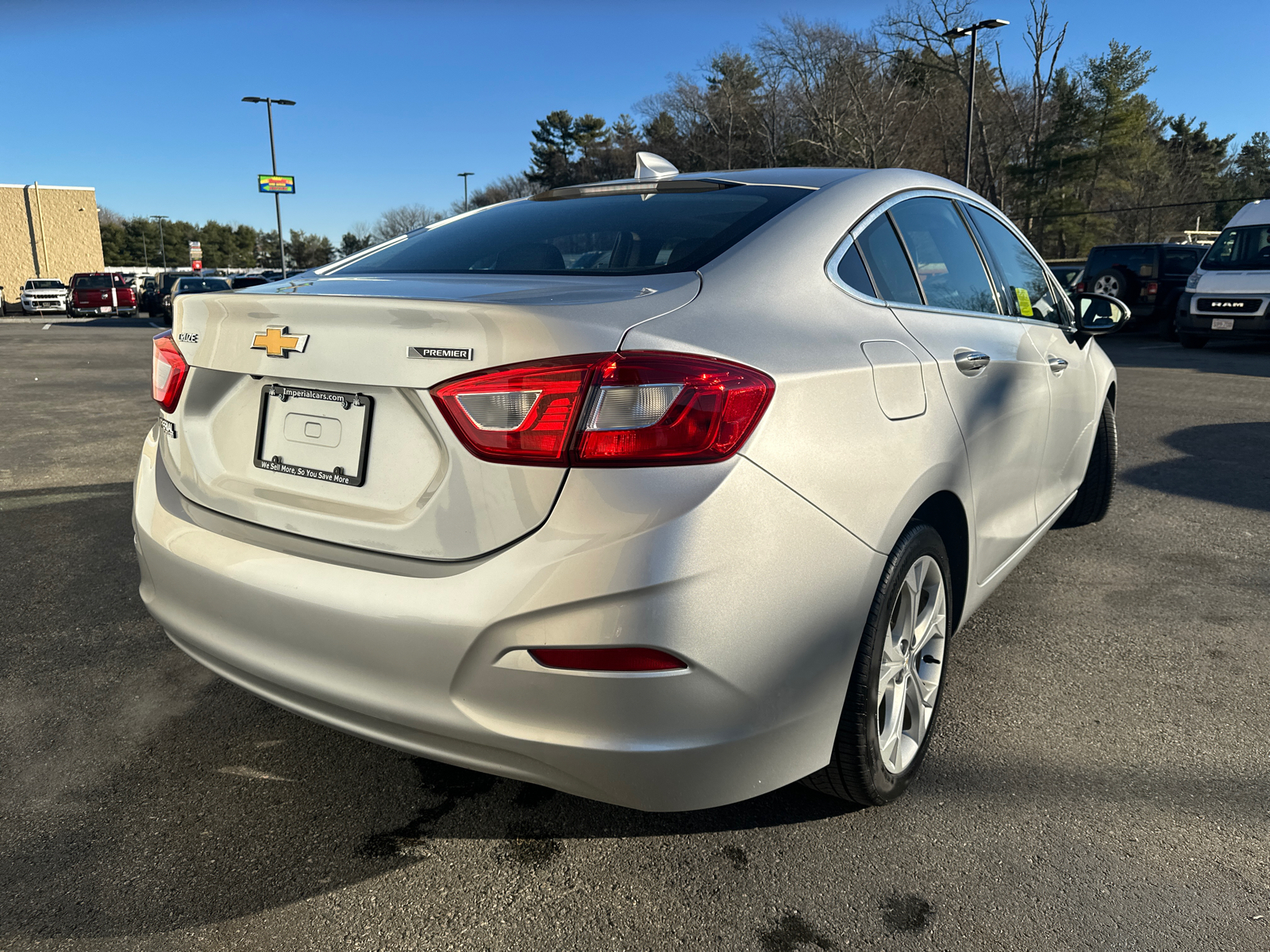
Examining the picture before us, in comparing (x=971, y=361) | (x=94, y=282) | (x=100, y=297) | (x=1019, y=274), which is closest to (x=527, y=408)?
(x=971, y=361)

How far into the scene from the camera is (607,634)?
1572 millimetres

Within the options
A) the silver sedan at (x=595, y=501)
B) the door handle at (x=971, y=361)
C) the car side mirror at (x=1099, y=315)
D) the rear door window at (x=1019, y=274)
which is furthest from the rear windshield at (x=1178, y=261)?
the silver sedan at (x=595, y=501)

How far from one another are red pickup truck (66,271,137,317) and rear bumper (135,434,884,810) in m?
41.0

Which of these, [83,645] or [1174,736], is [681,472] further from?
[83,645]

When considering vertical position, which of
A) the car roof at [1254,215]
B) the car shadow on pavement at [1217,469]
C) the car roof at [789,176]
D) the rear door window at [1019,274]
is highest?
the car roof at [1254,215]

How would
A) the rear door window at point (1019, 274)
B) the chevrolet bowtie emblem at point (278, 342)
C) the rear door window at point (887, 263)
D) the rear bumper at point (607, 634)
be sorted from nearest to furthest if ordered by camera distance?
1. the rear bumper at point (607, 634)
2. the chevrolet bowtie emblem at point (278, 342)
3. the rear door window at point (887, 263)
4. the rear door window at point (1019, 274)

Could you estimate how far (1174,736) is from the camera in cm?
262

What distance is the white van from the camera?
13.7 metres

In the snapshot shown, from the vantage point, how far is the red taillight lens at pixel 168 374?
2197 mm

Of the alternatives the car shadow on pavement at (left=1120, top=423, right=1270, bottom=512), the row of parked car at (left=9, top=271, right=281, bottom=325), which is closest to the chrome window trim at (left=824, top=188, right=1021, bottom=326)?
the car shadow on pavement at (left=1120, top=423, right=1270, bottom=512)

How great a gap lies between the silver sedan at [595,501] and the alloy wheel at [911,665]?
1 centimetres

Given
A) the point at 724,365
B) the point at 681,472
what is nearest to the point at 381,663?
the point at 681,472

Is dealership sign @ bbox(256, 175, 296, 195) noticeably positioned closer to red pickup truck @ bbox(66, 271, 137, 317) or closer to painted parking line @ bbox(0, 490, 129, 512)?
red pickup truck @ bbox(66, 271, 137, 317)

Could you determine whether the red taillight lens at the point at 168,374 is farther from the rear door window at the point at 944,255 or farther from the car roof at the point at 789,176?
the rear door window at the point at 944,255
